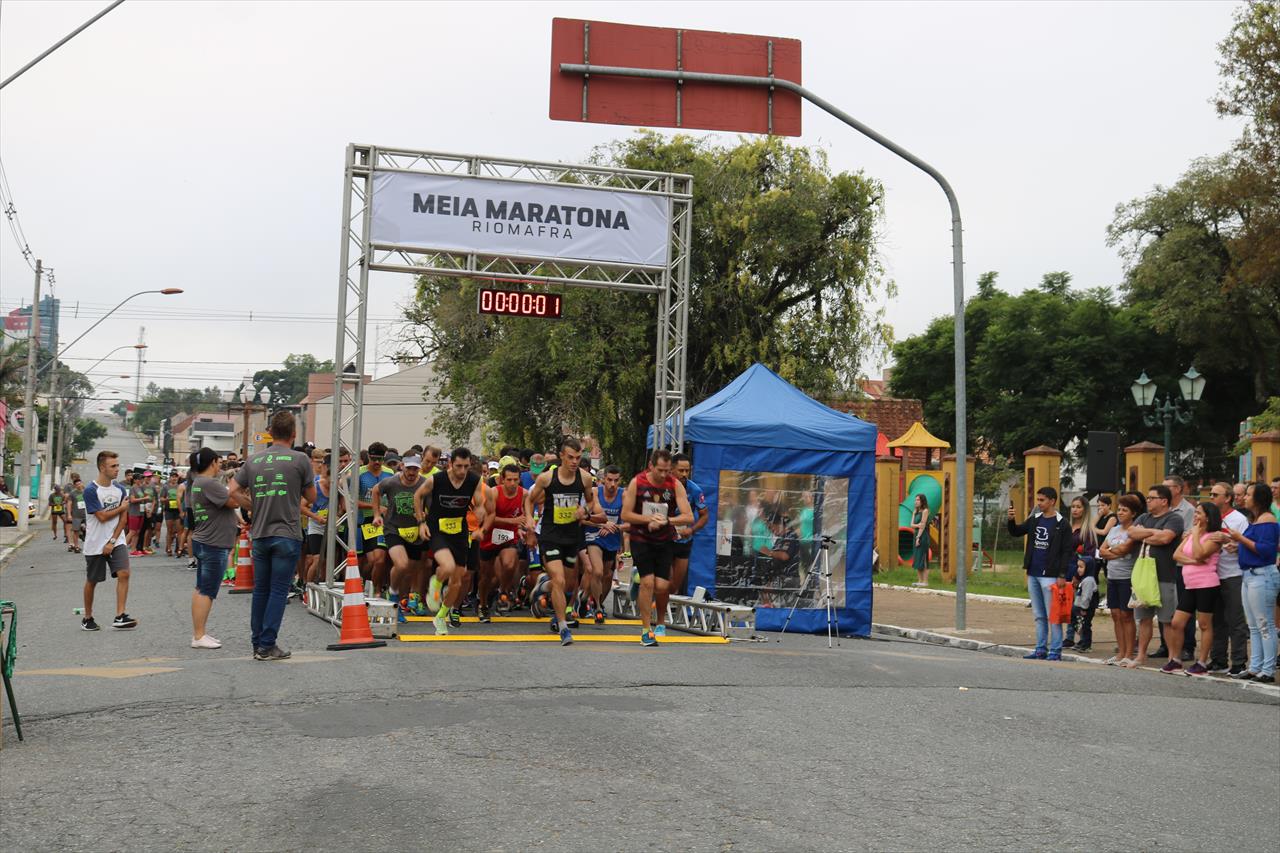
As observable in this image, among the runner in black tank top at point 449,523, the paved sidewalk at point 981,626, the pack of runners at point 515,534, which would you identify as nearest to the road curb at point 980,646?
the paved sidewalk at point 981,626

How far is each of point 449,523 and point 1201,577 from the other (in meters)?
7.28

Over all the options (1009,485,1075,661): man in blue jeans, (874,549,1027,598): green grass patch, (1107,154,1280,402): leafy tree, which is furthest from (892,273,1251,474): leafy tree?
(1009,485,1075,661): man in blue jeans

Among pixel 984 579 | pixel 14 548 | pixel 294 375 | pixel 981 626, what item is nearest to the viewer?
pixel 981 626

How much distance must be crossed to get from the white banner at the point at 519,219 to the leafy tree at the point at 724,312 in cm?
1415

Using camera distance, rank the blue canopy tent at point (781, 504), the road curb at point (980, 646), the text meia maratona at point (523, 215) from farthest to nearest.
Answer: the text meia maratona at point (523, 215) → the blue canopy tent at point (781, 504) → the road curb at point (980, 646)

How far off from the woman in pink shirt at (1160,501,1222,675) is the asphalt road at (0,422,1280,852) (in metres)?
0.87

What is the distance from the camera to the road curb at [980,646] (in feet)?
39.2

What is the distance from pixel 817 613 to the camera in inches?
633

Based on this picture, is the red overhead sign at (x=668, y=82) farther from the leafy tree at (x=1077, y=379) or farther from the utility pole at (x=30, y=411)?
the leafy tree at (x=1077, y=379)

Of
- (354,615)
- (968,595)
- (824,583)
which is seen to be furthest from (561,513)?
(968,595)

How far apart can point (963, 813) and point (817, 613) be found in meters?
9.46

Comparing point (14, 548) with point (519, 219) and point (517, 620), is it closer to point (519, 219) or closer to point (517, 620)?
point (519, 219)

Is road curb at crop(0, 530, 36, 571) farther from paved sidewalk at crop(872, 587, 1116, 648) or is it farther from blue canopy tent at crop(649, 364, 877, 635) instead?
paved sidewalk at crop(872, 587, 1116, 648)

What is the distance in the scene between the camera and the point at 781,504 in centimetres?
1620
